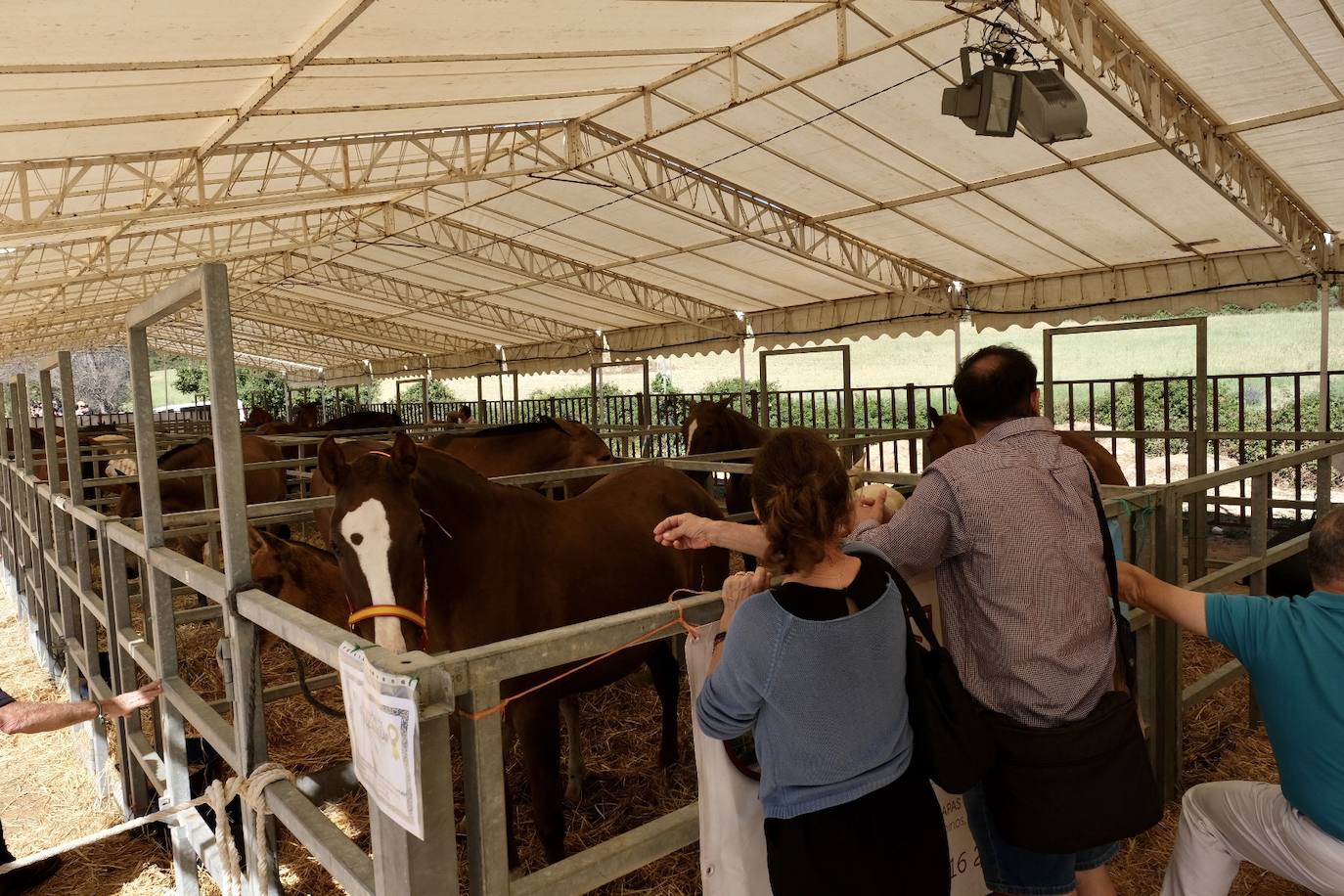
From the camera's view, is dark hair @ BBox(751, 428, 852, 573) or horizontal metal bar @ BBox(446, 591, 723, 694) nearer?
horizontal metal bar @ BBox(446, 591, 723, 694)

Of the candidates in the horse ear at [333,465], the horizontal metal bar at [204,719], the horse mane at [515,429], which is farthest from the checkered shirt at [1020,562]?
the horse mane at [515,429]

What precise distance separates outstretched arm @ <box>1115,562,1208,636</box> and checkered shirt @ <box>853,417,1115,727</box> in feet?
0.88

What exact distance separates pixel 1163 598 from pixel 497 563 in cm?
184

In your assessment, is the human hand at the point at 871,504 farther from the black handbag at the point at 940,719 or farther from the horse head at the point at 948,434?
the horse head at the point at 948,434

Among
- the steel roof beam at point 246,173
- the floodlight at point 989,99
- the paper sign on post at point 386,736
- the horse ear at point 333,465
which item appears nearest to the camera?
the paper sign on post at point 386,736

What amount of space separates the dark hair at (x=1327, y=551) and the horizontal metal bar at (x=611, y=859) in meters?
1.42

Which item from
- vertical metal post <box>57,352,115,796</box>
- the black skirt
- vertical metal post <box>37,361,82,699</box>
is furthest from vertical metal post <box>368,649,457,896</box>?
vertical metal post <box>37,361,82,699</box>

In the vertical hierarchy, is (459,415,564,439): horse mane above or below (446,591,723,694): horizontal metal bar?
above

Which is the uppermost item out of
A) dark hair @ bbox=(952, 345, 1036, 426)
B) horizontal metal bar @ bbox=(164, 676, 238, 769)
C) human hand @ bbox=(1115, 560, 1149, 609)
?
dark hair @ bbox=(952, 345, 1036, 426)

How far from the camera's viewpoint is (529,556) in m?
2.76

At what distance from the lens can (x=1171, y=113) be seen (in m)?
7.45

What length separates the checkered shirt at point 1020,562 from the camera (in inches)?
65.2

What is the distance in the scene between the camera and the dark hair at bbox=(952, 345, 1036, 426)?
69.1 inches

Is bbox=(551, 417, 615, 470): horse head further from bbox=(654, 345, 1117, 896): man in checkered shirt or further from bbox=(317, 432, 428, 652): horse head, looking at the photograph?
bbox=(654, 345, 1117, 896): man in checkered shirt
